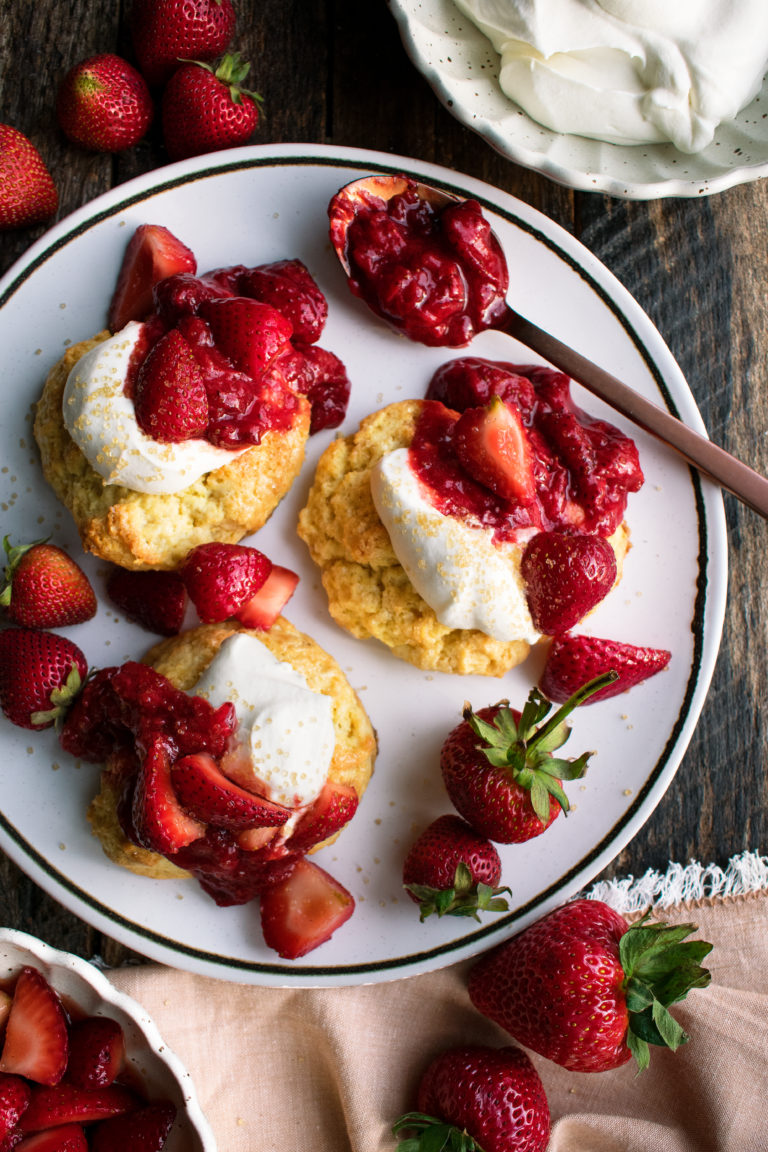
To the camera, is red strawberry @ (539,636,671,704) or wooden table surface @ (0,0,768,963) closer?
red strawberry @ (539,636,671,704)

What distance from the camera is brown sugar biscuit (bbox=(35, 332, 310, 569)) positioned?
2639 mm

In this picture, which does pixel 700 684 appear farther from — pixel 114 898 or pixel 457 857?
pixel 114 898

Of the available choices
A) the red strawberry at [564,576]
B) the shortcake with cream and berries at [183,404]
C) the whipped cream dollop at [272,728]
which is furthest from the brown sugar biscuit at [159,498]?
the red strawberry at [564,576]

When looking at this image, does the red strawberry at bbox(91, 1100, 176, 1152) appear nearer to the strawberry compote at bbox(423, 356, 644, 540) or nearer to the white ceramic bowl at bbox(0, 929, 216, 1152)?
the white ceramic bowl at bbox(0, 929, 216, 1152)

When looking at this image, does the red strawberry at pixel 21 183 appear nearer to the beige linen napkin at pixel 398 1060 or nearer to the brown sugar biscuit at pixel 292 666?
the brown sugar biscuit at pixel 292 666

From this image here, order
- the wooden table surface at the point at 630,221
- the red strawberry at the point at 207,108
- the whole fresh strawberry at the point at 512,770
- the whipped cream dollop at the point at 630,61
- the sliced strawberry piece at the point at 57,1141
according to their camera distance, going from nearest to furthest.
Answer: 1. the sliced strawberry piece at the point at 57,1141
2. the whole fresh strawberry at the point at 512,770
3. the whipped cream dollop at the point at 630,61
4. the red strawberry at the point at 207,108
5. the wooden table surface at the point at 630,221

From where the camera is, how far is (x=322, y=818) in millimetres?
2529

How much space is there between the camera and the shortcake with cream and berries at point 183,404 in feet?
8.22

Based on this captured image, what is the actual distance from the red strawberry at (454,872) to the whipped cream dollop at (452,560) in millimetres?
562

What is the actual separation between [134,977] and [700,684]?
1827 mm

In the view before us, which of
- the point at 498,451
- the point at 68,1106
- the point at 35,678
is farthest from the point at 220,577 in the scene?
the point at 68,1106

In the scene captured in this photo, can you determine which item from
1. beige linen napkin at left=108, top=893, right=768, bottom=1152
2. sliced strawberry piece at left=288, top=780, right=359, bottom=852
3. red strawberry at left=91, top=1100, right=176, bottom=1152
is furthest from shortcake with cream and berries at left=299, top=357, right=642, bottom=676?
red strawberry at left=91, top=1100, right=176, bottom=1152

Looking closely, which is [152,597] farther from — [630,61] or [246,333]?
[630,61]

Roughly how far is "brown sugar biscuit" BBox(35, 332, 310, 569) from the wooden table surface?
671 millimetres
